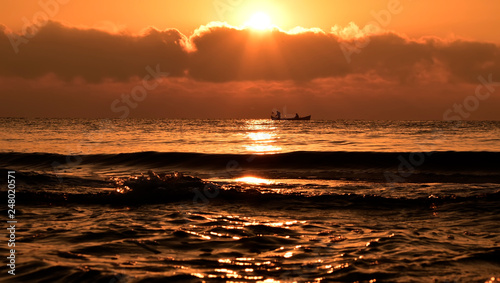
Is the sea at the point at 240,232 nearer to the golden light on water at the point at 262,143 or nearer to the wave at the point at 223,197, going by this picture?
the wave at the point at 223,197

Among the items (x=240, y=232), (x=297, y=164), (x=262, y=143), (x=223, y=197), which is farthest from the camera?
(x=262, y=143)

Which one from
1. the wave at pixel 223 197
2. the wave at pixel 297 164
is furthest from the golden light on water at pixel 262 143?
the wave at pixel 223 197

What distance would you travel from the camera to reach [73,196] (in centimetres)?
1341

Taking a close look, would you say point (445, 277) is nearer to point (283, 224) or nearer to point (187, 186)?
point (283, 224)

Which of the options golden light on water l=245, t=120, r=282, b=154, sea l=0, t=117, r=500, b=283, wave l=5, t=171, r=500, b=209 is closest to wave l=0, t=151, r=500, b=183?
golden light on water l=245, t=120, r=282, b=154

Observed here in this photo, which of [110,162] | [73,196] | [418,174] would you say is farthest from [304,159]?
[73,196]

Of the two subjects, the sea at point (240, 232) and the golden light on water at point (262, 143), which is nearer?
the sea at point (240, 232)

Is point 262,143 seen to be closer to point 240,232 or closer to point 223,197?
point 223,197

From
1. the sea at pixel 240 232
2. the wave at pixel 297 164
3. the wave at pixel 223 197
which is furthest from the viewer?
the wave at pixel 297 164

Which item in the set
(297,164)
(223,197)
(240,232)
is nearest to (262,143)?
(297,164)

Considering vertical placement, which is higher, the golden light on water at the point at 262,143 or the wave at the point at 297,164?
the golden light on water at the point at 262,143

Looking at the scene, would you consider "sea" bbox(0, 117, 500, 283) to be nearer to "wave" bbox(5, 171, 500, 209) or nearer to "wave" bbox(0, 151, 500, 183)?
"wave" bbox(5, 171, 500, 209)

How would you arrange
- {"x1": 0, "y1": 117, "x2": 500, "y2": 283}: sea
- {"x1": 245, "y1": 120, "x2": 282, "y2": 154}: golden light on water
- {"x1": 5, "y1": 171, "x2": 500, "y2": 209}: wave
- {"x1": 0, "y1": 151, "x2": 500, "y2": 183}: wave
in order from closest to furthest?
{"x1": 0, "y1": 117, "x2": 500, "y2": 283}: sea
{"x1": 5, "y1": 171, "x2": 500, "y2": 209}: wave
{"x1": 0, "y1": 151, "x2": 500, "y2": 183}: wave
{"x1": 245, "y1": 120, "x2": 282, "y2": 154}: golden light on water

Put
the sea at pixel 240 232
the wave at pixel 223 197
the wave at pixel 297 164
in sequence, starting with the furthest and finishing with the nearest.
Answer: the wave at pixel 297 164, the wave at pixel 223 197, the sea at pixel 240 232
